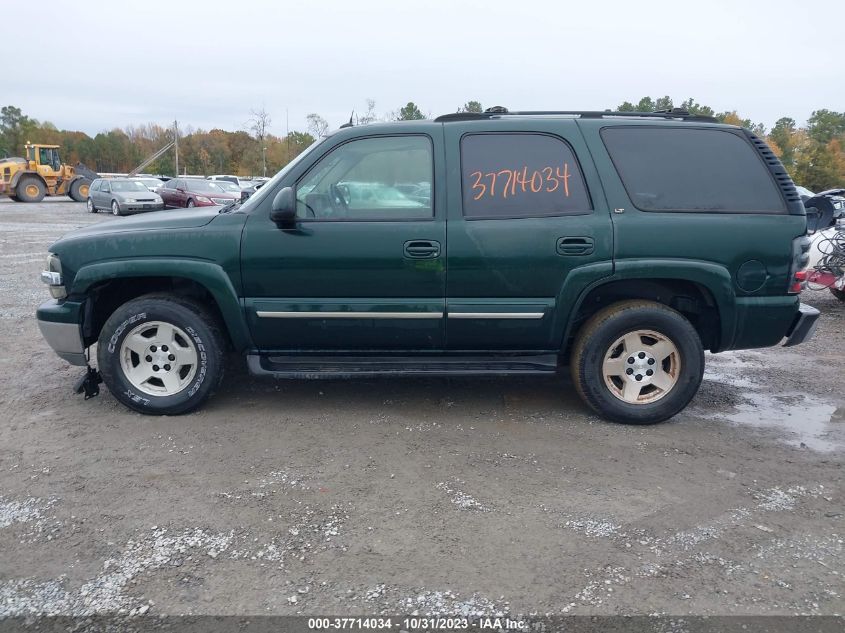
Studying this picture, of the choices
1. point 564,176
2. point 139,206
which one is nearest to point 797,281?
point 564,176

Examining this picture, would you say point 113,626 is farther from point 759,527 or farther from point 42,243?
point 42,243

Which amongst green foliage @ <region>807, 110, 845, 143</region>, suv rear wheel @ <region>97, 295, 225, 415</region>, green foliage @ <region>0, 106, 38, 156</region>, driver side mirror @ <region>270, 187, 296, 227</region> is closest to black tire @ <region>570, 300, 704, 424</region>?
driver side mirror @ <region>270, 187, 296, 227</region>

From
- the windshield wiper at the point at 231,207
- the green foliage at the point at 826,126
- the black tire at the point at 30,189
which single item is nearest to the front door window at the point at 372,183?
the windshield wiper at the point at 231,207

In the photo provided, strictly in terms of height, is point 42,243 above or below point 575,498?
above

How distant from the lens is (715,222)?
4.13m

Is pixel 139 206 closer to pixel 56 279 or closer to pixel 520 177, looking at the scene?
pixel 56 279

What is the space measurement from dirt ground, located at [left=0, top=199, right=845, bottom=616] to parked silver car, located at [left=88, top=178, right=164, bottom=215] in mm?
20908

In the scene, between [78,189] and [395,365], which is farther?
[78,189]

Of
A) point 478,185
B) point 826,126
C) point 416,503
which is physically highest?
point 826,126

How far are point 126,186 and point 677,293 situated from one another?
25.0 meters

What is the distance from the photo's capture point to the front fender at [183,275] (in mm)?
4156

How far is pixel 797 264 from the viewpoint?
4164 mm

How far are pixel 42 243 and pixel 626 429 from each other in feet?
46.7

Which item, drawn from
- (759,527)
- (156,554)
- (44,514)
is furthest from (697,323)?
(44,514)
